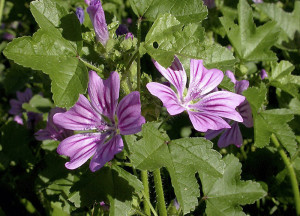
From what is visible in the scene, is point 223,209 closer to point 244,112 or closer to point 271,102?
point 244,112

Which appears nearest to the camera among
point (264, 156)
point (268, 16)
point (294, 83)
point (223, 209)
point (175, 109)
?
point (175, 109)

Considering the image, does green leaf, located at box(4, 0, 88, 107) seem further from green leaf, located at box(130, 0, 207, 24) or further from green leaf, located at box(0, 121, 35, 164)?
green leaf, located at box(0, 121, 35, 164)

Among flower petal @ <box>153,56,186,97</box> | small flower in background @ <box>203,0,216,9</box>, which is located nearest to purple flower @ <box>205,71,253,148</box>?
flower petal @ <box>153,56,186,97</box>

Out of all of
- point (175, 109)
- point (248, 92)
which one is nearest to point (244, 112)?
point (248, 92)

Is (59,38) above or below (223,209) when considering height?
above

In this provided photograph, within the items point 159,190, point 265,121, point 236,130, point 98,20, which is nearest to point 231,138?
point 236,130

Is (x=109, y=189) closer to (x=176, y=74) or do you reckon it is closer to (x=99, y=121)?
(x=99, y=121)
